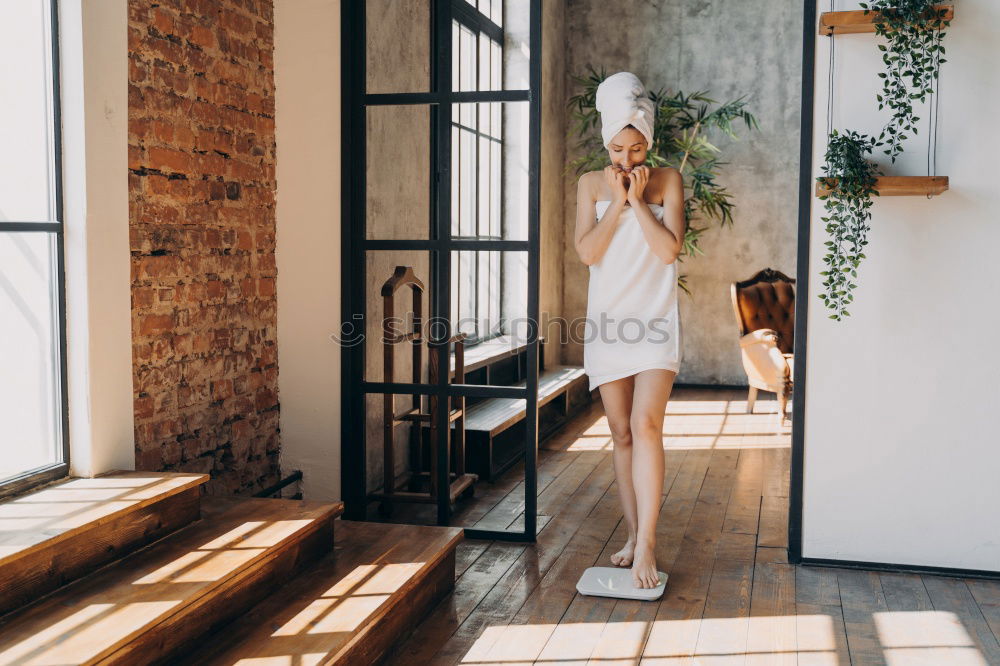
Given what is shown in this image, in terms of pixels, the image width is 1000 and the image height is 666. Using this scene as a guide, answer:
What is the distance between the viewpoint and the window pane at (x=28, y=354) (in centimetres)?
276

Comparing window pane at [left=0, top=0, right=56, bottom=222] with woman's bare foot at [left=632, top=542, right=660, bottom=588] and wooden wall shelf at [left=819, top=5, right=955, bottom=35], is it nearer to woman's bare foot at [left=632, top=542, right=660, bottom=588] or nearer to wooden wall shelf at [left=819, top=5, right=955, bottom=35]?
woman's bare foot at [left=632, top=542, right=660, bottom=588]

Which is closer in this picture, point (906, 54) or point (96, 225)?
point (96, 225)

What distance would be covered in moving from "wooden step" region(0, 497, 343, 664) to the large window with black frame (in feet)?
1.57

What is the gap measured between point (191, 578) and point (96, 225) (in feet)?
3.75

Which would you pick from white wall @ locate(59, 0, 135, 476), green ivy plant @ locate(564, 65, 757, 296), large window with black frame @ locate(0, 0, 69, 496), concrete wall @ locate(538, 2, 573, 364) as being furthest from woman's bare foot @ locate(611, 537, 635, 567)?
green ivy plant @ locate(564, 65, 757, 296)

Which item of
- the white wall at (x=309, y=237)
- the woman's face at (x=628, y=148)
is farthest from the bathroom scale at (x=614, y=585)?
the woman's face at (x=628, y=148)

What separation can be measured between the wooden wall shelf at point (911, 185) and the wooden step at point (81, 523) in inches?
98.3

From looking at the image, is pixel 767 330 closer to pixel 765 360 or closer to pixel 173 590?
pixel 765 360

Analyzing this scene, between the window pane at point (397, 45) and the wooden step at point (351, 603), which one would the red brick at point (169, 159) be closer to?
the window pane at point (397, 45)

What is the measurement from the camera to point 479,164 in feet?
17.9

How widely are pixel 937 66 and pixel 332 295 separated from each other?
252 centimetres

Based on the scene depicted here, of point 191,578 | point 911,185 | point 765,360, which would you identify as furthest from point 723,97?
point 191,578

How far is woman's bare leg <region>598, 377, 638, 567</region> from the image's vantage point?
11.7 feet

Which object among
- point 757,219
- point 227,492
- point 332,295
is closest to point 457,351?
point 332,295
